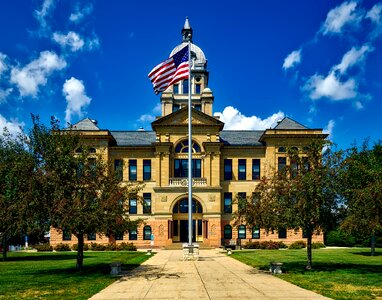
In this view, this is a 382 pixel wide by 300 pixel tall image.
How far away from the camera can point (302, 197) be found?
952 inches

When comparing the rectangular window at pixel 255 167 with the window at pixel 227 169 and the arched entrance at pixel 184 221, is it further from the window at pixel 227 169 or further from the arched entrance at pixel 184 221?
the arched entrance at pixel 184 221

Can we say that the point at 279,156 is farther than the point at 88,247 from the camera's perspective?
Yes

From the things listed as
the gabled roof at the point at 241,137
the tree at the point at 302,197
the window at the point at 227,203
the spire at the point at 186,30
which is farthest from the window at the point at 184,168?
the tree at the point at 302,197

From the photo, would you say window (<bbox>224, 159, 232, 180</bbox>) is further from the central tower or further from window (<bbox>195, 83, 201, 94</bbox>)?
window (<bbox>195, 83, 201, 94</bbox>)

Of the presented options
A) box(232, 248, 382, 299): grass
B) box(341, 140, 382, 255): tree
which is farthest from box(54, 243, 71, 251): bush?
box(341, 140, 382, 255): tree

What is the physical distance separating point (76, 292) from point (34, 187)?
24.5 ft

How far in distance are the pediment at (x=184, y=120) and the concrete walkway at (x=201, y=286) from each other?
3180cm

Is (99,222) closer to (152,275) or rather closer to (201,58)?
(152,275)

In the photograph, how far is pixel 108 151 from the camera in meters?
56.5

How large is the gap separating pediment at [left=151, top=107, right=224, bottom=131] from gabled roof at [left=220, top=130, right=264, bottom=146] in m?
4.43

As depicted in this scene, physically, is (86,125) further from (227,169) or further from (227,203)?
(227,203)

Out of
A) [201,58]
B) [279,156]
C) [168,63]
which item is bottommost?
[279,156]

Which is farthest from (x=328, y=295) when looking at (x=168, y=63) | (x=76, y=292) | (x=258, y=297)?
Answer: (x=168, y=63)

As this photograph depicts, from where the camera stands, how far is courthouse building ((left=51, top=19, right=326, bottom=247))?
5388 cm
